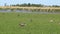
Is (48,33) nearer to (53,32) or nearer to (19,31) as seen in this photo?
(53,32)

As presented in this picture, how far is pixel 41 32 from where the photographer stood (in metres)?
14.9

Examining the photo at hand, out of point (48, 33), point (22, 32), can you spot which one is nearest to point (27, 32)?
point (22, 32)

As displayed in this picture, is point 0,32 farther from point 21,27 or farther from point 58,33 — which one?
point 58,33

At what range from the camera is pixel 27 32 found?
1464 centimetres

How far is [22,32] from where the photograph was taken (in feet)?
48.0

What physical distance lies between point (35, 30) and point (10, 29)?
151cm

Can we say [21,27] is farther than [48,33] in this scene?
Yes

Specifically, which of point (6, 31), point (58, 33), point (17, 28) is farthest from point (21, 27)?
point (58, 33)

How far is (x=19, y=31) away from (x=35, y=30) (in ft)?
3.59

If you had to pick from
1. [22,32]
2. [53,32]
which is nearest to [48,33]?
[53,32]

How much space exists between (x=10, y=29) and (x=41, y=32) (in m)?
1.99

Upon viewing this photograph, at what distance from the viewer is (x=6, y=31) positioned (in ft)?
49.1

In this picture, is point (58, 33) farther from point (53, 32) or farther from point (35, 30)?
point (35, 30)

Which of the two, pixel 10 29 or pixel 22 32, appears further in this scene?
pixel 10 29
